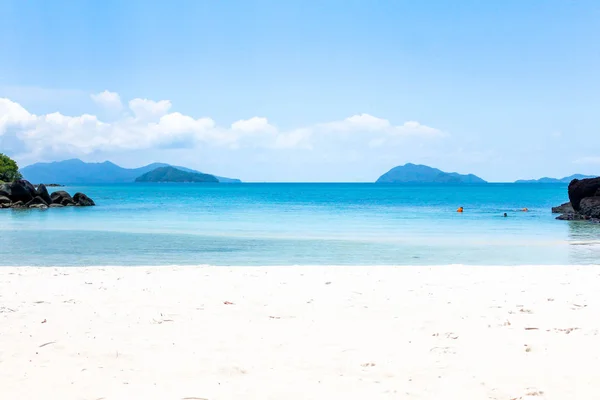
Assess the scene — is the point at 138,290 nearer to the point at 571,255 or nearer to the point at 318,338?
the point at 318,338

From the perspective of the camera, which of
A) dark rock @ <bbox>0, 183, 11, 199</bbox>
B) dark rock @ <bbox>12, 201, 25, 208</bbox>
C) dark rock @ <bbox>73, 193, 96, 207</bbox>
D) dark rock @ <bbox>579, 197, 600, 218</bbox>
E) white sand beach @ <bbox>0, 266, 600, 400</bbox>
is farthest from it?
dark rock @ <bbox>73, 193, 96, 207</bbox>

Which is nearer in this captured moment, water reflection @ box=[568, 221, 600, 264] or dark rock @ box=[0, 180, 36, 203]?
water reflection @ box=[568, 221, 600, 264]

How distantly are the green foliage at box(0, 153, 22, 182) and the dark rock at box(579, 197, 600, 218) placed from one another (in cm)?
10051

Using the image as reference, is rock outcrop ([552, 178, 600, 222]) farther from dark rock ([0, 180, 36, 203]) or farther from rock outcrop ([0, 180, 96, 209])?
dark rock ([0, 180, 36, 203])

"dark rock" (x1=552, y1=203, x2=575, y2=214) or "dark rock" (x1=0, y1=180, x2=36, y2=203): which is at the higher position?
"dark rock" (x1=0, y1=180, x2=36, y2=203)

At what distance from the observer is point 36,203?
5456 centimetres

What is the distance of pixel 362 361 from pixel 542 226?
112 feet

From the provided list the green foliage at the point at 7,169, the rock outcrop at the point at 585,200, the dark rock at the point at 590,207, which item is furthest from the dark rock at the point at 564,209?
the green foliage at the point at 7,169

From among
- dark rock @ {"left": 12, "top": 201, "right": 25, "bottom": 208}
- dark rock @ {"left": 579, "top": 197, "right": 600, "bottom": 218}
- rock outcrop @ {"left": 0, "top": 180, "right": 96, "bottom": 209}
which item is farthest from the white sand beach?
rock outcrop @ {"left": 0, "top": 180, "right": 96, "bottom": 209}

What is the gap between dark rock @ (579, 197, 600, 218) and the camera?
128 ft

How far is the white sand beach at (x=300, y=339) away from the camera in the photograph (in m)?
5.42

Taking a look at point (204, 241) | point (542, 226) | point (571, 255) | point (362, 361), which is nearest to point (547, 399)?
point (362, 361)

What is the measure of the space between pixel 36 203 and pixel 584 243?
165 feet

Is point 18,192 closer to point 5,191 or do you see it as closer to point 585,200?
point 5,191
